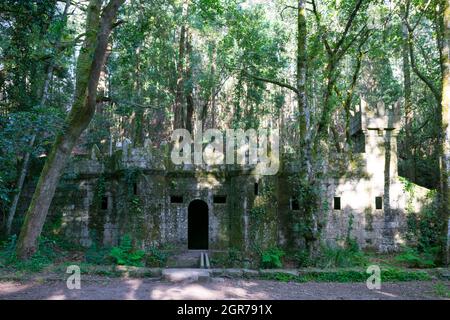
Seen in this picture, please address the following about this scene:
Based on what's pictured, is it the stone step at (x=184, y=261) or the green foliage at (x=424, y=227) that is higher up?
the green foliage at (x=424, y=227)

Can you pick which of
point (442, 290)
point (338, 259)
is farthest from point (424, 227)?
point (442, 290)

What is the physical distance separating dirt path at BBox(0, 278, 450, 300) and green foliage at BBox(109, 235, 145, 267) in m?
1.77

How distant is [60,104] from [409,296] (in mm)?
16764

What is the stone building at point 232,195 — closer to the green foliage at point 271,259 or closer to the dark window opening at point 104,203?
the dark window opening at point 104,203

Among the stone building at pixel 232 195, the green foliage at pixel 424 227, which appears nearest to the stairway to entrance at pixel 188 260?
the stone building at pixel 232 195

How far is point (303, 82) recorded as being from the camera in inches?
460

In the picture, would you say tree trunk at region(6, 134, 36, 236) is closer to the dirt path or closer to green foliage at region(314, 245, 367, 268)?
the dirt path

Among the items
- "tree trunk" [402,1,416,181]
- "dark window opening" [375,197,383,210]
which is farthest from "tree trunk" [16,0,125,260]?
"tree trunk" [402,1,416,181]

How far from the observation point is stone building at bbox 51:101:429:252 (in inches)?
508

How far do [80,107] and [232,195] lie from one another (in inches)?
238

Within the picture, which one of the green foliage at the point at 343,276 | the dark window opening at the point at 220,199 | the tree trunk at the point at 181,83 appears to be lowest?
the green foliage at the point at 343,276

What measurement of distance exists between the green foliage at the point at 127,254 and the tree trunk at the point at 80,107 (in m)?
2.32

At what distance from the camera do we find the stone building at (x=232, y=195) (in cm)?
1290

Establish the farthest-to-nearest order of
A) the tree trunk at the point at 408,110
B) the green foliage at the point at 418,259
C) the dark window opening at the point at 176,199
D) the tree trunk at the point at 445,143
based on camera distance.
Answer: the tree trunk at the point at 408,110
the dark window opening at the point at 176,199
the green foliage at the point at 418,259
the tree trunk at the point at 445,143
